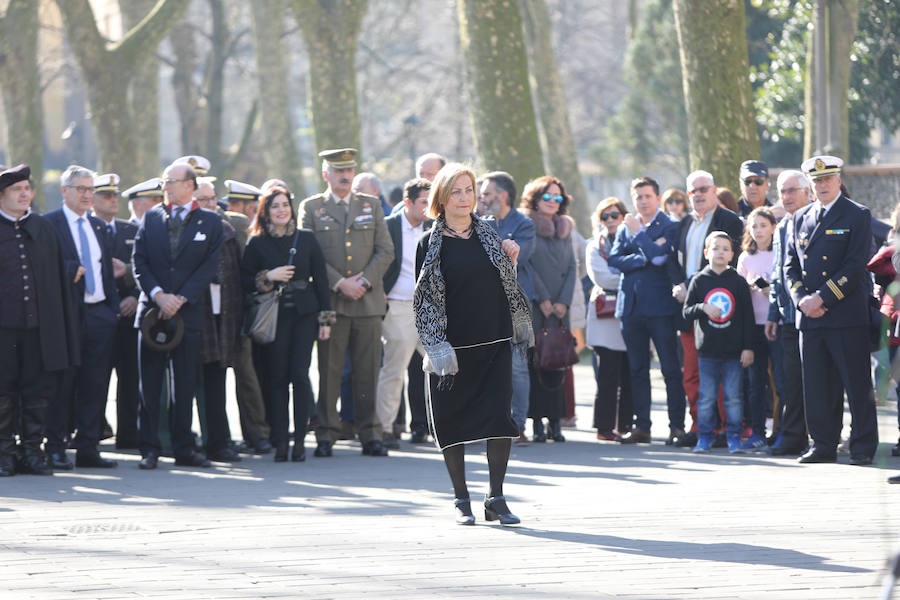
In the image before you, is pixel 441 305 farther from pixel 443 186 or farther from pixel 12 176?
pixel 12 176

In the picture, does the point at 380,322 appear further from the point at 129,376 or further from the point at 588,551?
the point at 588,551

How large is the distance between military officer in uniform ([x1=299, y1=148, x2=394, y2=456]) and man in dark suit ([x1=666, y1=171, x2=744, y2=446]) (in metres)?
2.44

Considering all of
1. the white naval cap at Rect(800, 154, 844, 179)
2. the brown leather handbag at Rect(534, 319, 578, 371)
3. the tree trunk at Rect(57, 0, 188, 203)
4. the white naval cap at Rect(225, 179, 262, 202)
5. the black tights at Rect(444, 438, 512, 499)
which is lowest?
the black tights at Rect(444, 438, 512, 499)

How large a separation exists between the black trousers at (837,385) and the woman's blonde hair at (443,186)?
3580 millimetres

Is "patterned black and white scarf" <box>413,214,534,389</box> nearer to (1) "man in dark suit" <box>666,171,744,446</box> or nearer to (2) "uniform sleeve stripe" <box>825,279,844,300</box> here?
(2) "uniform sleeve stripe" <box>825,279,844,300</box>

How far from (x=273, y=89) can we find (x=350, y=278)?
21.1m

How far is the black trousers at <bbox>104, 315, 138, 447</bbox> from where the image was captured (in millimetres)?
11586

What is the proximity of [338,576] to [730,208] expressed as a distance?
22.4 feet

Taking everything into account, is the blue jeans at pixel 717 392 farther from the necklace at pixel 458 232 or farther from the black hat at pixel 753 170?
the necklace at pixel 458 232

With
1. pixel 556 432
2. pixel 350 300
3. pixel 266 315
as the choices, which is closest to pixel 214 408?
pixel 266 315

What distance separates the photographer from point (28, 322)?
10211 mm

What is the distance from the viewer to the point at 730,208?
12.4m

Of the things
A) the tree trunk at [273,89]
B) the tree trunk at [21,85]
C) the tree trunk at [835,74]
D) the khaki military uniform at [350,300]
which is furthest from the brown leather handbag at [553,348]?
the tree trunk at [273,89]

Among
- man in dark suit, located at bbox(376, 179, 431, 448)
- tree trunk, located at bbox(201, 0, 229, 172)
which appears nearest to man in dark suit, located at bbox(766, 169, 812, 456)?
man in dark suit, located at bbox(376, 179, 431, 448)
